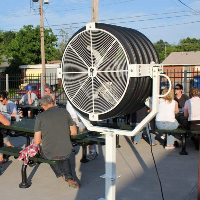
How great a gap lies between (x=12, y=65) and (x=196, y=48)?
47.7 meters

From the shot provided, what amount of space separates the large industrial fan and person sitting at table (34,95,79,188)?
1269 mm

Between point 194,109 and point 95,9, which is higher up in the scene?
point 95,9

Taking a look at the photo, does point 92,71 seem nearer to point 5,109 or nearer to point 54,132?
point 54,132

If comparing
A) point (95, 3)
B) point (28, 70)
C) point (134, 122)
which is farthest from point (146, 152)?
point (28, 70)

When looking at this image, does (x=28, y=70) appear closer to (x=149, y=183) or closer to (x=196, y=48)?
(x=149, y=183)

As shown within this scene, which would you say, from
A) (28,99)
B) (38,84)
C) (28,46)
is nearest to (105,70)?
(28,99)

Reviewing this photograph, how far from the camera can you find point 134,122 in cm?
768

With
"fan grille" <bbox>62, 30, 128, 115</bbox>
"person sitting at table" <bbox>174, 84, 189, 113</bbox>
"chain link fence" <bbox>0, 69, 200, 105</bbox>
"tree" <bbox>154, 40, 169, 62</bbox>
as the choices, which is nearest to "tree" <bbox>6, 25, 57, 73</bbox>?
"chain link fence" <bbox>0, 69, 200, 105</bbox>

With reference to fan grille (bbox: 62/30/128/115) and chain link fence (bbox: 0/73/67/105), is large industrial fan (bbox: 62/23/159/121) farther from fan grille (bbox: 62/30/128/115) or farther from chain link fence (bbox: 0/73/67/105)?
chain link fence (bbox: 0/73/67/105)

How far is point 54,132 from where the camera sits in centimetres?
480

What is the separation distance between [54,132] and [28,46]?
33058 millimetres

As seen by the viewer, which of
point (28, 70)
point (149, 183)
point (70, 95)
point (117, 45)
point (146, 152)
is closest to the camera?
point (117, 45)

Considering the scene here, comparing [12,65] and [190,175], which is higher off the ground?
[12,65]

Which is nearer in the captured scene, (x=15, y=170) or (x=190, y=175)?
(x=190, y=175)
